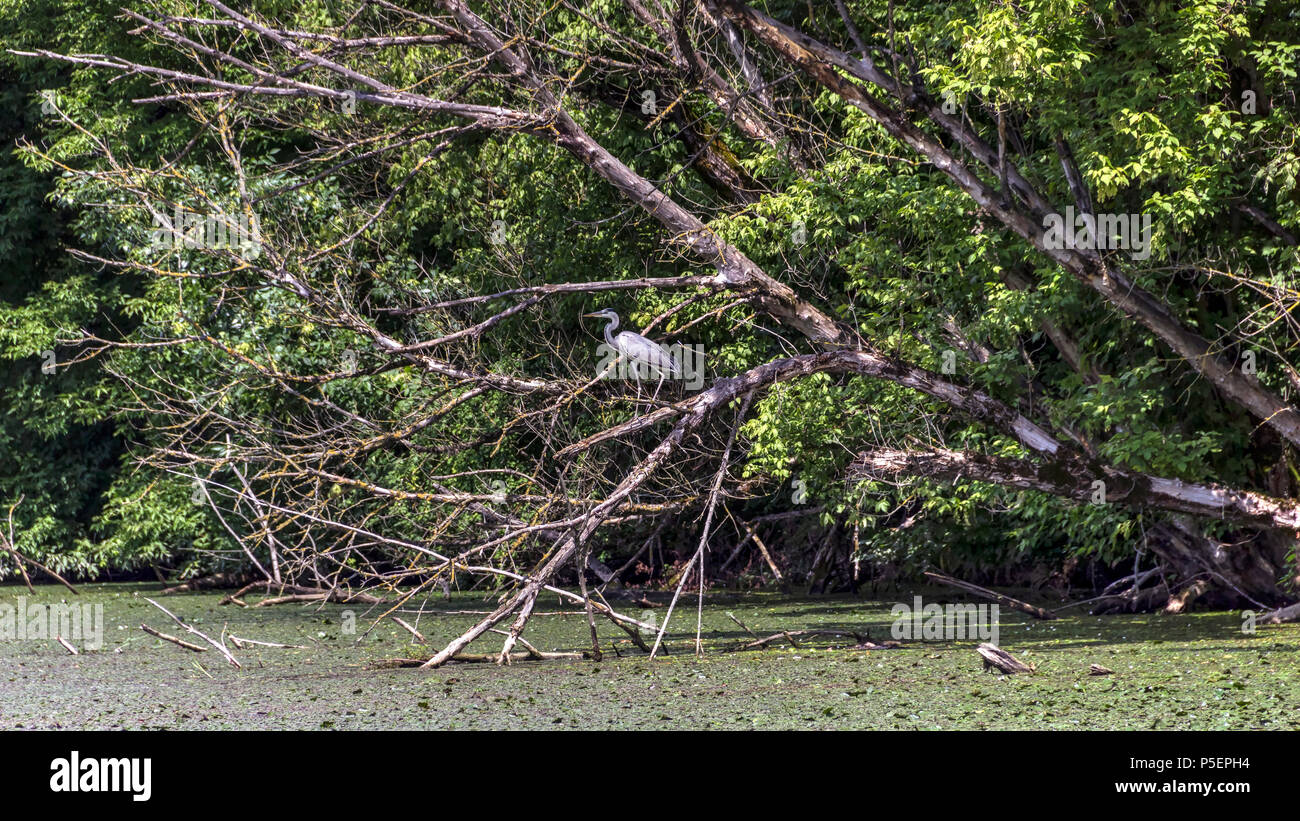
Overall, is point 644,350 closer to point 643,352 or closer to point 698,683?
point 643,352

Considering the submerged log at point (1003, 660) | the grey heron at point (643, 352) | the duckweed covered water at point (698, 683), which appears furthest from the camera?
the grey heron at point (643, 352)

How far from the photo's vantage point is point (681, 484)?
36.3 ft

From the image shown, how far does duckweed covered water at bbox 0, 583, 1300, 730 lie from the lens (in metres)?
6.70

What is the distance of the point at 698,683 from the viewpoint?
26.2 ft

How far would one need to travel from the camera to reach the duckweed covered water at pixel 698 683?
670 centimetres

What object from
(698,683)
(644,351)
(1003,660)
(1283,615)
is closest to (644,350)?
(644,351)

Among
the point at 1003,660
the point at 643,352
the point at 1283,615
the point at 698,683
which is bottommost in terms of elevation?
the point at 698,683

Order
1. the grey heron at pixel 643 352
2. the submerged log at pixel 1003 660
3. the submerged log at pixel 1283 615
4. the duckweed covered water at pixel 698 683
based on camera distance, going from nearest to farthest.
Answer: the duckweed covered water at pixel 698 683 → the submerged log at pixel 1003 660 → the submerged log at pixel 1283 615 → the grey heron at pixel 643 352

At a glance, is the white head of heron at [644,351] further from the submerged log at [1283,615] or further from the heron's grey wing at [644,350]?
the submerged log at [1283,615]

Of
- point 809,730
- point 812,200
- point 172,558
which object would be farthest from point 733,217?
point 172,558

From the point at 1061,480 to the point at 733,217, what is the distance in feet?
10.8

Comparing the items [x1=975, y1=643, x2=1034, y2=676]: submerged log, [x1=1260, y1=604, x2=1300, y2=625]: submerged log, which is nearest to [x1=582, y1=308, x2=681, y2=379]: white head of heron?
[x1=975, y1=643, x2=1034, y2=676]: submerged log

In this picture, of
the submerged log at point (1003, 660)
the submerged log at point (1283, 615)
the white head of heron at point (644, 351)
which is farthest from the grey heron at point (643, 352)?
the submerged log at point (1283, 615)

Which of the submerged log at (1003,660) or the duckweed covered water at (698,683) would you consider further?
the submerged log at (1003,660)
